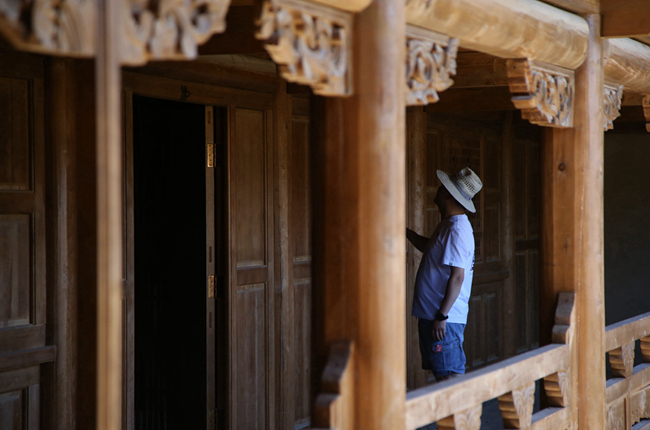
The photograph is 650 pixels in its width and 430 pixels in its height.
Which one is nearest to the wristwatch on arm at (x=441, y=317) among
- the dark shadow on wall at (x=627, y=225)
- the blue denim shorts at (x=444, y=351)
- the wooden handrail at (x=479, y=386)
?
the blue denim shorts at (x=444, y=351)

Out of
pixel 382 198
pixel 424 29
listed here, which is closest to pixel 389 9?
pixel 424 29

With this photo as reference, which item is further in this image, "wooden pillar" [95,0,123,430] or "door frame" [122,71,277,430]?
"door frame" [122,71,277,430]

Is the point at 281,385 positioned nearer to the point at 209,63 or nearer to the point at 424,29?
the point at 209,63

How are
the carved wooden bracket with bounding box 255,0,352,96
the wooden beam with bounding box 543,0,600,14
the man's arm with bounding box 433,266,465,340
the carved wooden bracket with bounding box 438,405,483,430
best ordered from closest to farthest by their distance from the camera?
the carved wooden bracket with bounding box 255,0,352,96, the carved wooden bracket with bounding box 438,405,483,430, the wooden beam with bounding box 543,0,600,14, the man's arm with bounding box 433,266,465,340

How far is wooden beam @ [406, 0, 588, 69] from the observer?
294 centimetres

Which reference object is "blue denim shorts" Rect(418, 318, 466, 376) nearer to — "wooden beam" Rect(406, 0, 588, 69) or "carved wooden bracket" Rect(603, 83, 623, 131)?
"carved wooden bracket" Rect(603, 83, 623, 131)

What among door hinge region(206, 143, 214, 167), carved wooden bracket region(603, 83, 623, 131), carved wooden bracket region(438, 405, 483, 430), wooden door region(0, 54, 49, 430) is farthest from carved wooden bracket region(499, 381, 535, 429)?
door hinge region(206, 143, 214, 167)

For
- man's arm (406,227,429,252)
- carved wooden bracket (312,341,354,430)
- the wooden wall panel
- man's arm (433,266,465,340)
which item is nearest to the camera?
carved wooden bracket (312,341,354,430)

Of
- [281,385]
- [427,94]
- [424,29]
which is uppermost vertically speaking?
[424,29]

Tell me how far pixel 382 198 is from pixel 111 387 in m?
1.19

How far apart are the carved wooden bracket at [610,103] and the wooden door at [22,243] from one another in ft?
10.1

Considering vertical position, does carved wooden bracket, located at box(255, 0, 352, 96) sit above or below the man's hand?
above

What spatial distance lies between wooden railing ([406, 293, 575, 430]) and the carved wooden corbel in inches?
61.2

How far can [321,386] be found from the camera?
8.76 ft
